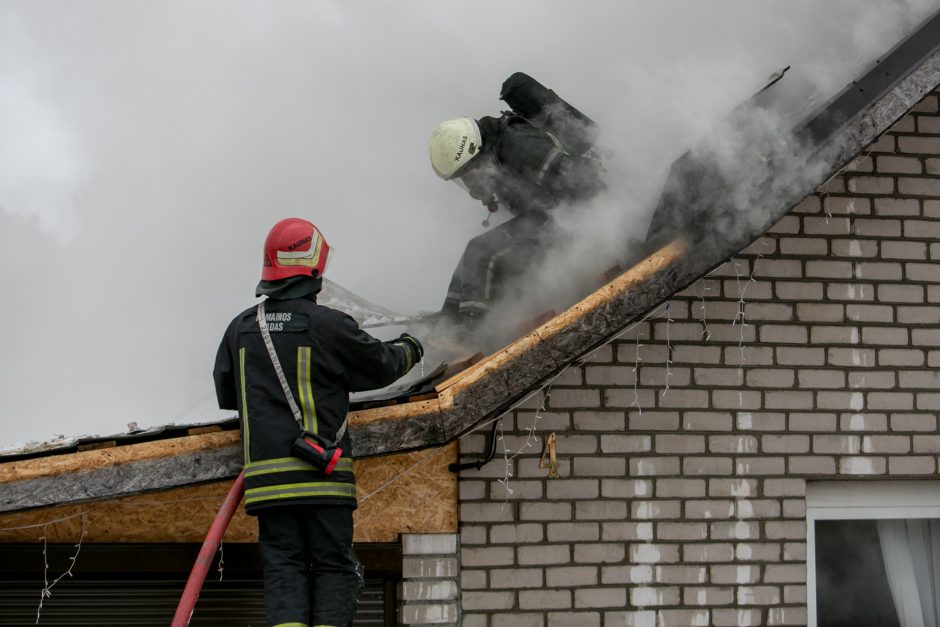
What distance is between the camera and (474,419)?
14.2 feet

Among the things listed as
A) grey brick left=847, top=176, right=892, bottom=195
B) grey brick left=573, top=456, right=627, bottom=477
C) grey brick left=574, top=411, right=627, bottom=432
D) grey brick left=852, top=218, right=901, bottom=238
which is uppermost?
grey brick left=847, top=176, right=892, bottom=195

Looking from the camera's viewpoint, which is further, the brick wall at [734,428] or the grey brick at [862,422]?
the grey brick at [862,422]

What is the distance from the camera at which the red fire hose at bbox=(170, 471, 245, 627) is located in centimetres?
387

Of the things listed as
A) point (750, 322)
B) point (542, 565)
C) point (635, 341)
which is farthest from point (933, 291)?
point (542, 565)

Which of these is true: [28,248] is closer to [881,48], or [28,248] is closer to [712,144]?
[712,144]

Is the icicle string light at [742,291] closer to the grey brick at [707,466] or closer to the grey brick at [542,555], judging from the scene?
the grey brick at [707,466]

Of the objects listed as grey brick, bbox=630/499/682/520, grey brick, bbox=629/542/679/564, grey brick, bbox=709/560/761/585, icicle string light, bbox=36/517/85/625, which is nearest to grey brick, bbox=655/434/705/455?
grey brick, bbox=630/499/682/520

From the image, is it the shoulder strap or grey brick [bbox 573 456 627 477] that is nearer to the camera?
the shoulder strap

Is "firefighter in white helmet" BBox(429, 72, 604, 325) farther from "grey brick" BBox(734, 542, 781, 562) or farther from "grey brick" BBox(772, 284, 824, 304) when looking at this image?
"grey brick" BBox(734, 542, 781, 562)

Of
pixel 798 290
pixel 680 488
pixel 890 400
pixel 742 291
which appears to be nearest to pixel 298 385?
pixel 680 488

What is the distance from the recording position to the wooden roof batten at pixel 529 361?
13.6ft

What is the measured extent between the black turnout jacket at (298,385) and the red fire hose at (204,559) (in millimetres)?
97

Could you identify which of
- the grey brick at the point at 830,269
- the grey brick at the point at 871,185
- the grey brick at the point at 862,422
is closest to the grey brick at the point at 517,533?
the grey brick at the point at 862,422

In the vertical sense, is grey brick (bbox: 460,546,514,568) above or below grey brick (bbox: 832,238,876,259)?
below
